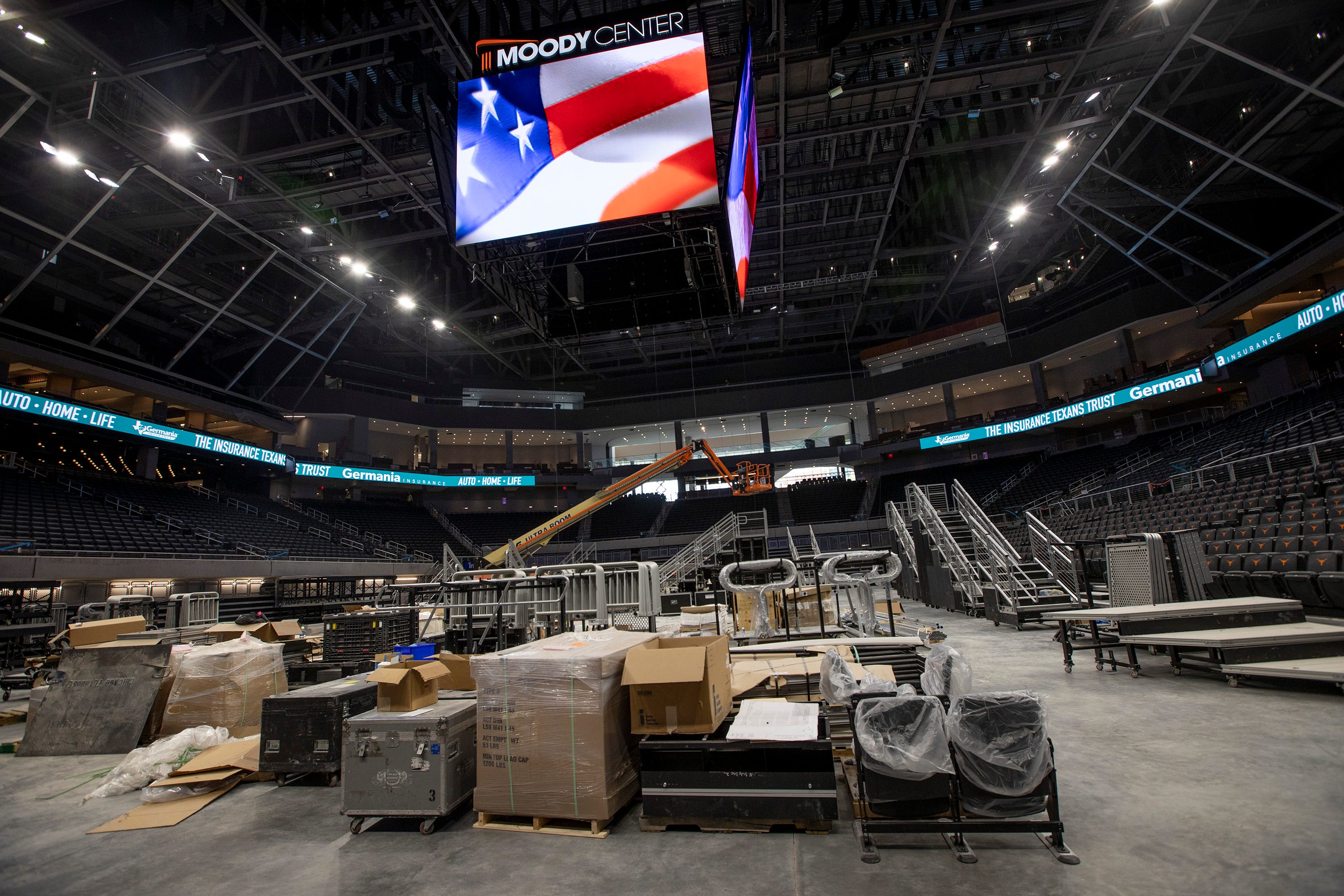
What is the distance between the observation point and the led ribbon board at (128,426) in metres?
18.6

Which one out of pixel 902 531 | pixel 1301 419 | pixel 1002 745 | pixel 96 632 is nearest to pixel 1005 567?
pixel 902 531

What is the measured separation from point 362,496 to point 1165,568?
36146 millimetres

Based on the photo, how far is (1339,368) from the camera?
1867 centimetres

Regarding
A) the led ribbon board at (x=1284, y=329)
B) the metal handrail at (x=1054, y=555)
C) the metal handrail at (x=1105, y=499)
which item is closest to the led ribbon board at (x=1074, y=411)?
the led ribbon board at (x=1284, y=329)

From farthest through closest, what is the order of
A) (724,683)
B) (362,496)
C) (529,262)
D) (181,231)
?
(362,496), (181,231), (529,262), (724,683)

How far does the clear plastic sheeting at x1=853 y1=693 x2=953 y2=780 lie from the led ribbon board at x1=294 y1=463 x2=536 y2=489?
106ft

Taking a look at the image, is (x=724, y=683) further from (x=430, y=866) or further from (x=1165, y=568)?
(x=1165, y=568)

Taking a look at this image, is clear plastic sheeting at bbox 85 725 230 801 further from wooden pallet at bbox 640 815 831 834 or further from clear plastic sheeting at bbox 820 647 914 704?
clear plastic sheeting at bbox 820 647 914 704

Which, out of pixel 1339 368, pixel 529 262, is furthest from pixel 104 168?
pixel 1339 368

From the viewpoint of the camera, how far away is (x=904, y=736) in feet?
9.18

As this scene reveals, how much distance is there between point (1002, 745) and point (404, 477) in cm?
3422

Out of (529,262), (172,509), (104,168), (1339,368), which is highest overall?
(104,168)

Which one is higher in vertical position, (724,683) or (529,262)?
(529,262)

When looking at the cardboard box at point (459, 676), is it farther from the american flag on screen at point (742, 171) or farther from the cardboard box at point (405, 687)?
the american flag on screen at point (742, 171)
